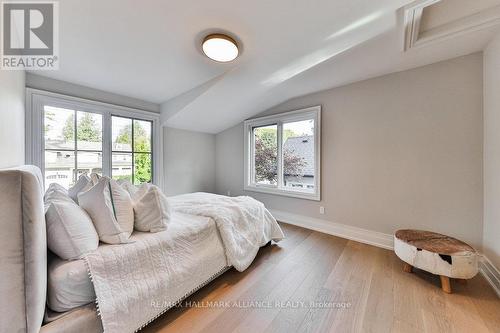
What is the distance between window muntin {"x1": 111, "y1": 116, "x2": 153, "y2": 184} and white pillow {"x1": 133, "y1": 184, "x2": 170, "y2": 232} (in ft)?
6.15

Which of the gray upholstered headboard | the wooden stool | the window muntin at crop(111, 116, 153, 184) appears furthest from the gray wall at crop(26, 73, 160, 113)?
the wooden stool

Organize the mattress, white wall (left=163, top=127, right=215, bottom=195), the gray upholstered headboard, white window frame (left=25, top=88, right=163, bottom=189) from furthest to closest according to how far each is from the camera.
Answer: white wall (left=163, top=127, right=215, bottom=195)
white window frame (left=25, top=88, right=163, bottom=189)
the mattress
the gray upholstered headboard

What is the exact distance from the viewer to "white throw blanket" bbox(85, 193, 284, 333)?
1.10m

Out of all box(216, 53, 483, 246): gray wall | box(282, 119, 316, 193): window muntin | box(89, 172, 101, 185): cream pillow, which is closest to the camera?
box(89, 172, 101, 185): cream pillow

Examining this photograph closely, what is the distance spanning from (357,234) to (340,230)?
0.77 ft

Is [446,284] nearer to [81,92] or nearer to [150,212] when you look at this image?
[150,212]

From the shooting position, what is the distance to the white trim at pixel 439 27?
1.63 m

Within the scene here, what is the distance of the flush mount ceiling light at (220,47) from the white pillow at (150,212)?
58.5 inches

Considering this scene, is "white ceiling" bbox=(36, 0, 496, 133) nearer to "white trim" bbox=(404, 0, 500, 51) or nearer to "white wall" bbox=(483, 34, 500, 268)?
"white trim" bbox=(404, 0, 500, 51)

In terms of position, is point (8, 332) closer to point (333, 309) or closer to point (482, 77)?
point (333, 309)

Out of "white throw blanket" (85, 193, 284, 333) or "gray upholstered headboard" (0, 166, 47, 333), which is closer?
"gray upholstered headboard" (0, 166, 47, 333)

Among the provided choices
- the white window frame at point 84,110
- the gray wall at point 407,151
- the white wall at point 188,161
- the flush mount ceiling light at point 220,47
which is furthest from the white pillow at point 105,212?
the gray wall at point 407,151

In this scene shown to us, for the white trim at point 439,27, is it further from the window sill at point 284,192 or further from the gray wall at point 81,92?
the gray wall at point 81,92

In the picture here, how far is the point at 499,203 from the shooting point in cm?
170
